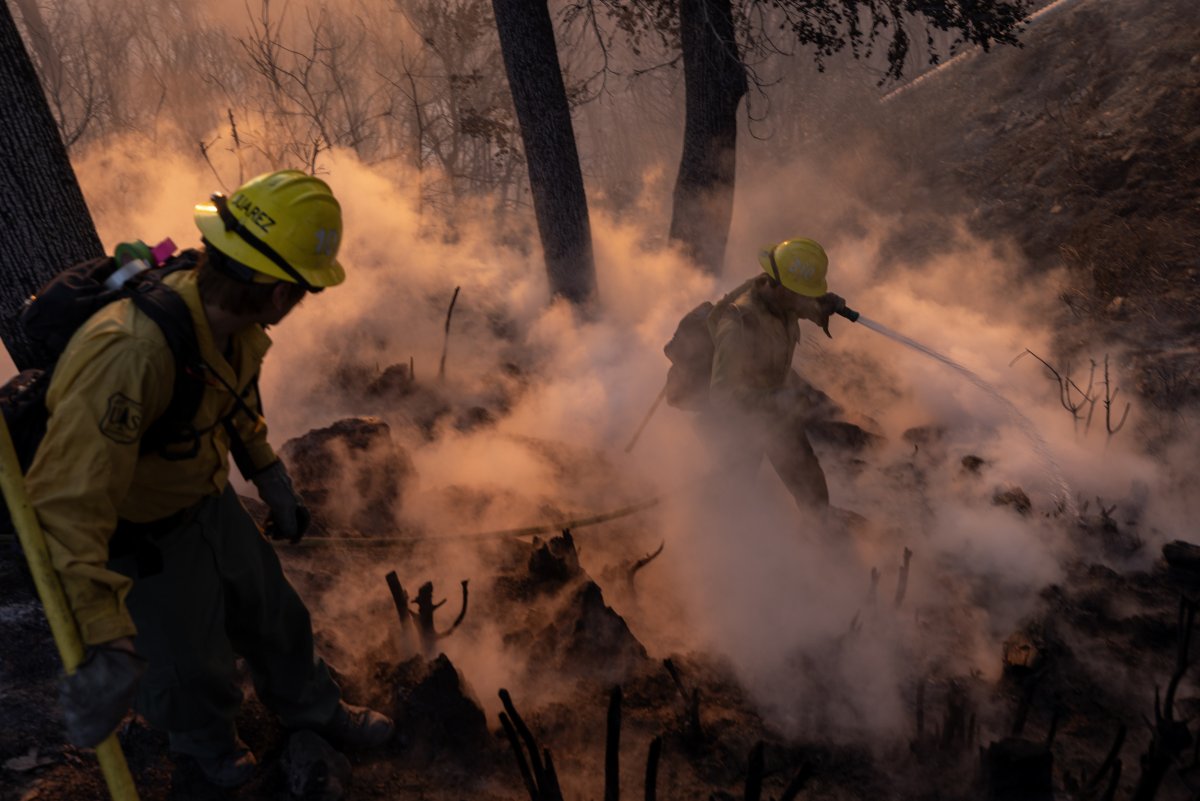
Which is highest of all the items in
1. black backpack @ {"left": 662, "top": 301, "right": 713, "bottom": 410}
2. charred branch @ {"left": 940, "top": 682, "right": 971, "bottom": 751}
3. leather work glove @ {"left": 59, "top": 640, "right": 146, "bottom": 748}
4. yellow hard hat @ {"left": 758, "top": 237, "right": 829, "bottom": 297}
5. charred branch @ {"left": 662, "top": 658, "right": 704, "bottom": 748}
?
yellow hard hat @ {"left": 758, "top": 237, "right": 829, "bottom": 297}

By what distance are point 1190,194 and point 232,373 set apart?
961cm

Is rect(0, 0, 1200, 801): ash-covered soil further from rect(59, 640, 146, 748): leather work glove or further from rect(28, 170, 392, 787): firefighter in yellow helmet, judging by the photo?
rect(59, 640, 146, 748): leather work glove

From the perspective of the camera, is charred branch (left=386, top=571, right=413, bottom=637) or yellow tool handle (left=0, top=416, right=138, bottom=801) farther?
charred branch (left=386, top=571, right=413, bottom=637)

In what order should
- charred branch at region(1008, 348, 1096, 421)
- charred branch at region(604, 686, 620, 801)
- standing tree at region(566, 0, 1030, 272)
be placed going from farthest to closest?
1. standing tree at region(566, 0, 1030, 272)
2. charred branch at region(1008, 348, 1096, 421)
3. charred branch at region(604, 686, 620, 801)

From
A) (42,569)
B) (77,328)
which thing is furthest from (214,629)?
(77,328)

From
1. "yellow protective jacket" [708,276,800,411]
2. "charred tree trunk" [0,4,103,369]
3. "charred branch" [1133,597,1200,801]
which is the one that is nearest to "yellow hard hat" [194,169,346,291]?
"charred tree trunk" [0,4,103,369]

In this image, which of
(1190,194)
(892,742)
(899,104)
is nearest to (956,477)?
(892,742)

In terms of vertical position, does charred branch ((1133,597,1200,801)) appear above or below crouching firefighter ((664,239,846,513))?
below

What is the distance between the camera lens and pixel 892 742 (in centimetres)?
346

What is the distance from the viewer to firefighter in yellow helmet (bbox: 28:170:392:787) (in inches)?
72.0

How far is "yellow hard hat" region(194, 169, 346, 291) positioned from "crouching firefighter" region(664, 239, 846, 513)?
2.42 m

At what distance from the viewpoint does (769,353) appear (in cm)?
437

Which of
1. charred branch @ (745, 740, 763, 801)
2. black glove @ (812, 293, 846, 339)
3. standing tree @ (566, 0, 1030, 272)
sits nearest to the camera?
charred branch @ (745, 740, 763, 801)

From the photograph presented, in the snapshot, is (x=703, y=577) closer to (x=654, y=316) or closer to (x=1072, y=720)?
(x=1072, y=720)
